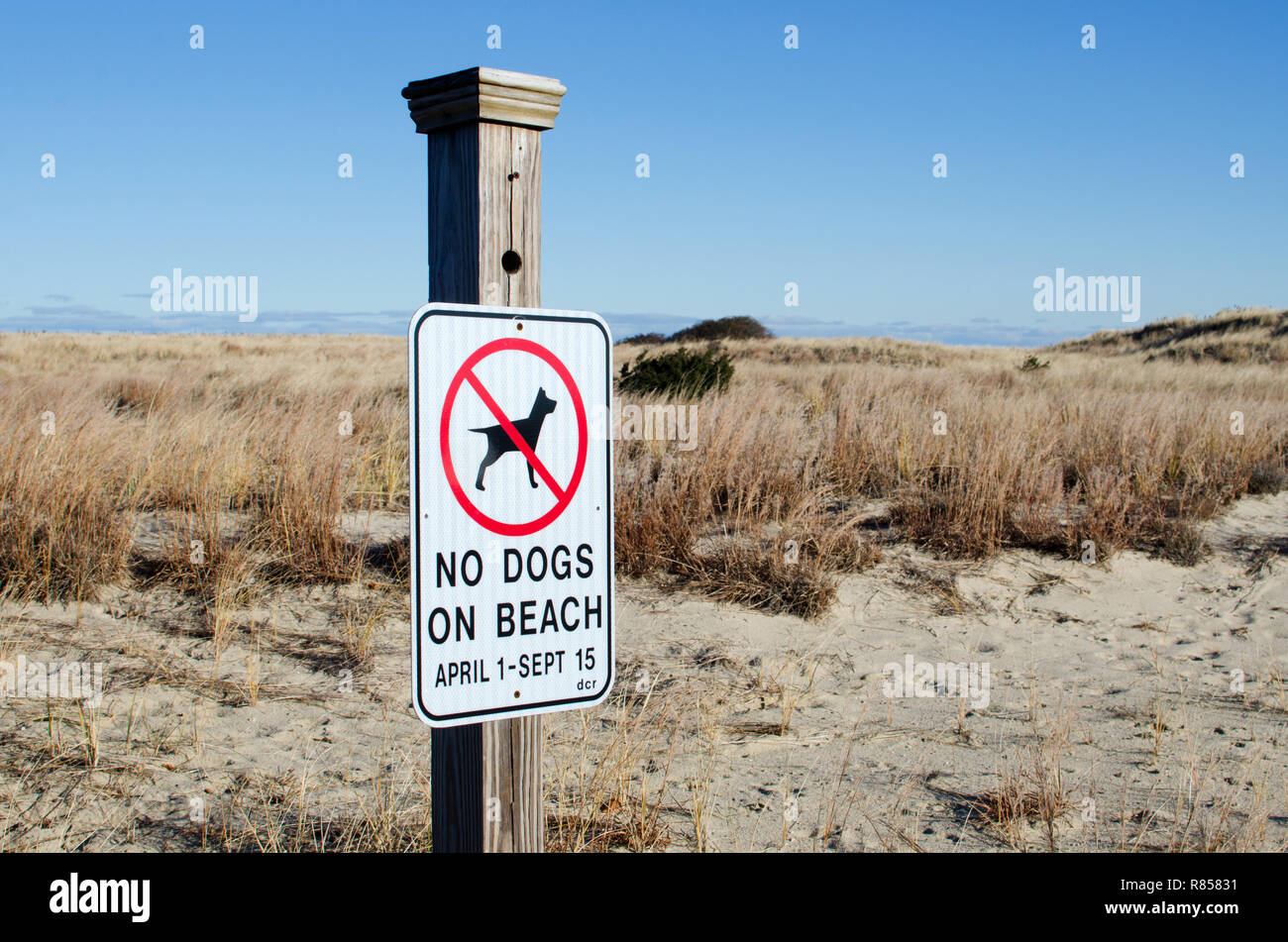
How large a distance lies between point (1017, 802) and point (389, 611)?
3523 mm

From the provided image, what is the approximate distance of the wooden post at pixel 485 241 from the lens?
185 centimetres

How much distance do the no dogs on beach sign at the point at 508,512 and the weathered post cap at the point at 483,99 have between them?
1.32ft

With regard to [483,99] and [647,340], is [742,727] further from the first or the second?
[647,340]

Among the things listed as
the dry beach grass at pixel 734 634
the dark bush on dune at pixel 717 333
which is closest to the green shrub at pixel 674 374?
the dry beach grass at pixel 734 634

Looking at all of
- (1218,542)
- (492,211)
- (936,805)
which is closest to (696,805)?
(936,805)

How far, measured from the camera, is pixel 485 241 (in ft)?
6.06

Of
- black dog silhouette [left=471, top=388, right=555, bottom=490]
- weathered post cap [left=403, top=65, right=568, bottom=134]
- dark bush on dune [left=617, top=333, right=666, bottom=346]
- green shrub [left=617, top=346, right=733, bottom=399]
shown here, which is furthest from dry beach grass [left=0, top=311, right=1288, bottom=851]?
dark bush on dune [left=617, top=333, right=666, bottom=346]

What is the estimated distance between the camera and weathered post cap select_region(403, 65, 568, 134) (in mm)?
1837

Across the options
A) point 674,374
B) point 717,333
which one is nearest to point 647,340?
point 717,333

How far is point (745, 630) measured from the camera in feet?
18.4

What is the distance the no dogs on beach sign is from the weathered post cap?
1.32 ft

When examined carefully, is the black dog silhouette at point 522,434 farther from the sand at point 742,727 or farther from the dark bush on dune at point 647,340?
the dark bush on dune at point 647,340

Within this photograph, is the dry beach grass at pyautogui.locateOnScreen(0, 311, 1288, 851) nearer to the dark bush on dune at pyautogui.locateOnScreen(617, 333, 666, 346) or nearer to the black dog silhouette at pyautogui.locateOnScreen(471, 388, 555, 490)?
the black dog silhouette at pyautogui.locateOnScreen(471, 388, 555, 490)

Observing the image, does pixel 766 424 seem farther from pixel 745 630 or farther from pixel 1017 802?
pixel 1017 802
